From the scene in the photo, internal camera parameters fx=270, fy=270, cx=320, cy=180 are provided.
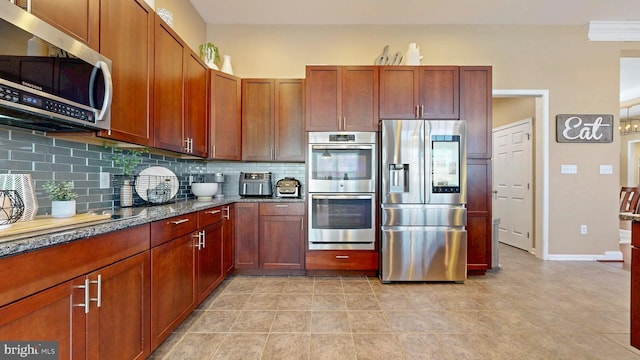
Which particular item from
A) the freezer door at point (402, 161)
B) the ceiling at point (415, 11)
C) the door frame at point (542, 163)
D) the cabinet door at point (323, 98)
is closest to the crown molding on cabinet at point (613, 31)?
the ceiling at point (415, 11)

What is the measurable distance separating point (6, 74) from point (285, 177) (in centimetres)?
270

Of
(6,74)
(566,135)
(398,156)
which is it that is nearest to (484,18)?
(566,135)

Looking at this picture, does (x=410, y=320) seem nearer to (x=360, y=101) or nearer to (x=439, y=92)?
(x=360, y=101)

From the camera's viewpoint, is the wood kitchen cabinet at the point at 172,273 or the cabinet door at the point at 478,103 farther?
the cabinet door at the point at 478,103

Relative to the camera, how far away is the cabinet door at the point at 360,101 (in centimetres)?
306

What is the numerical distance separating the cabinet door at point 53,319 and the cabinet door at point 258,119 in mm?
2407

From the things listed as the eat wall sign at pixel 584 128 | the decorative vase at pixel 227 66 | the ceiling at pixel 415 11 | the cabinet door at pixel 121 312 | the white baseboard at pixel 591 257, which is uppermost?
the ceiling at pixel 415 11

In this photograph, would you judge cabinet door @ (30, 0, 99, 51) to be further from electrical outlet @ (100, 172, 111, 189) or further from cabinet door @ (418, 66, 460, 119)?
cabinet door @ (418, 66, 460, 119)

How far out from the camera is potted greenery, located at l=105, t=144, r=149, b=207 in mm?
2074

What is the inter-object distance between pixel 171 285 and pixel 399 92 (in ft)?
9.31

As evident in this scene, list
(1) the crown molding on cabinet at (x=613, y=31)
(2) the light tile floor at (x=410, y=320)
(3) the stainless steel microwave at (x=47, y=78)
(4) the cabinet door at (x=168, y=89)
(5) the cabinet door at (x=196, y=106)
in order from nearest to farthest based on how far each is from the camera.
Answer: (3) the stainless steel microwave at (x=47, y=78)
(2) the light tile floor at (x=410, y=320)
(4) the cabinet door at (x=168, y=89)
(5) the cabinet door at (x=196, y=106)
(1) the crown molding on cabinet at (x=613, y=31)

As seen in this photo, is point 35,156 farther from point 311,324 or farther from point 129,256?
point 311,324

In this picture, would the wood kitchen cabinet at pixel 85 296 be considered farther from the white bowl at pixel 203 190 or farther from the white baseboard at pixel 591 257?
the white baseboard at pixel 591 257

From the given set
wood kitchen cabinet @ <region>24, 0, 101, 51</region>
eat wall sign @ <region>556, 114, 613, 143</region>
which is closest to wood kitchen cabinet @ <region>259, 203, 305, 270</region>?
wood kitchen cabinet @ <region>24, 0, 101, 51</region>
